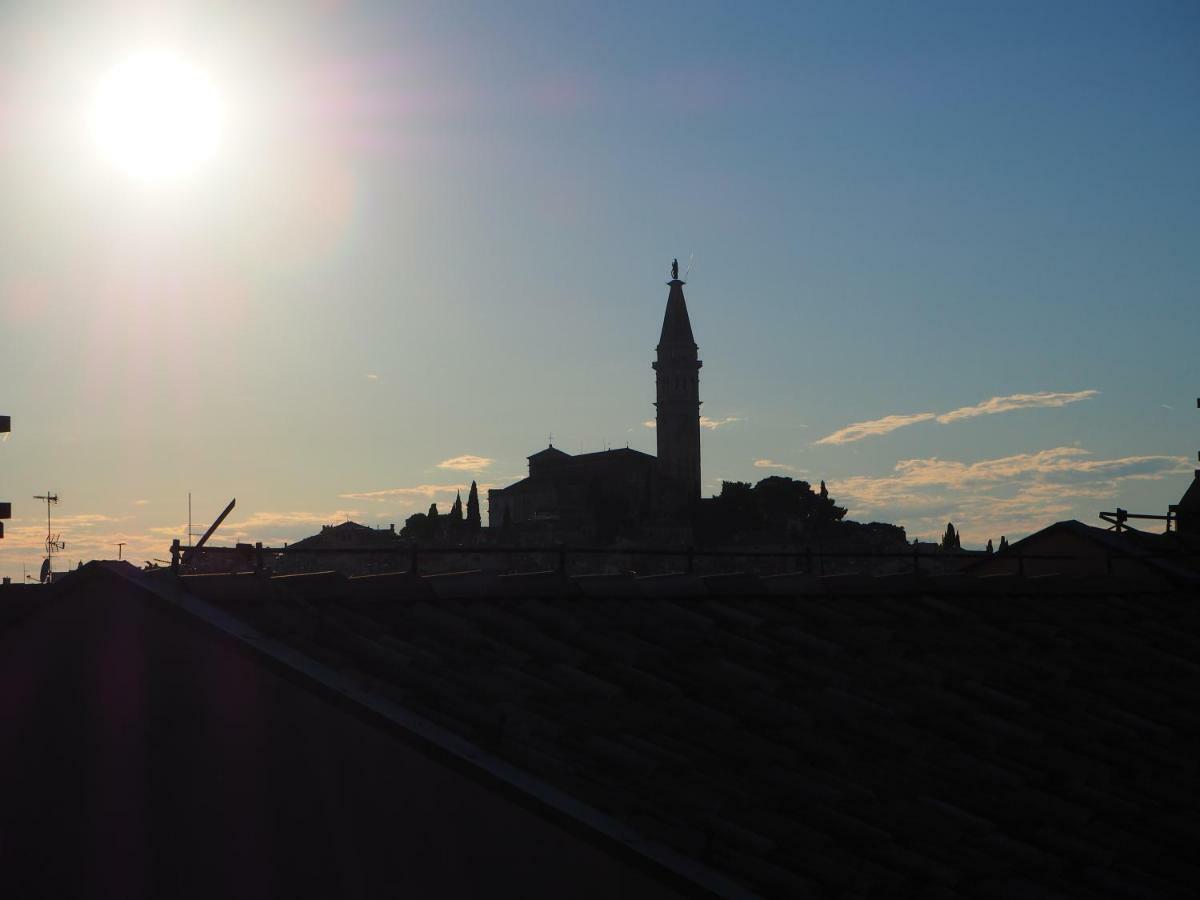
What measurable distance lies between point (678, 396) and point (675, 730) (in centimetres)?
14495

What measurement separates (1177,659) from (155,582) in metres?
11.8

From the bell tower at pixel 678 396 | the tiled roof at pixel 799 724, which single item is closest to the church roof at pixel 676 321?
the bell tower at pixel 678 396

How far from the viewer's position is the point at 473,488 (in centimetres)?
12794

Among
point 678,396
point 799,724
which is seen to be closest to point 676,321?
point 678,396

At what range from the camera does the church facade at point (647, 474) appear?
145125 millimetres

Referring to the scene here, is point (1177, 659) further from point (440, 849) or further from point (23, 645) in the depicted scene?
point (23, 645)

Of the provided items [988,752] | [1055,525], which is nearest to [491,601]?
[988,752]

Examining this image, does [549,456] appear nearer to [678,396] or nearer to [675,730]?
[678,396]

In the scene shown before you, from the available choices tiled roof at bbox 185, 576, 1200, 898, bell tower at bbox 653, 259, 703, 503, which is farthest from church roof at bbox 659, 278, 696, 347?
tiled roof at bbox 185, 576, 1200, 898

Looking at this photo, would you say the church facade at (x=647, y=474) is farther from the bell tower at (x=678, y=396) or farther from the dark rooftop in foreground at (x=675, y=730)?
the dark rooftop in foreground at (x=675, y=730)

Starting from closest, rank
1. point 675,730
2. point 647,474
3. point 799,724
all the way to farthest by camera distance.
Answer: point 675,730, point 799,724, point 647,474

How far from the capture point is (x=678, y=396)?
6058 inches

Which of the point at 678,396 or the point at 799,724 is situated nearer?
the point at 799,724

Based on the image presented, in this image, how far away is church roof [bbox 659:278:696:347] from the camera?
152125 millimetres
